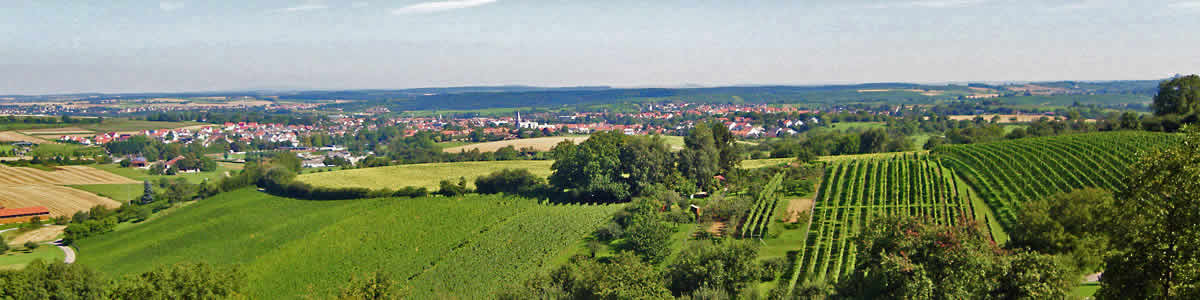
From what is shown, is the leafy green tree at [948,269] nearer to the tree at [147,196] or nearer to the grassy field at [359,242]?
the grassy field at [359,242]

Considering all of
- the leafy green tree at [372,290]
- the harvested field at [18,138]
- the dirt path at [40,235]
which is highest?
A: the harvested field at [18,138]

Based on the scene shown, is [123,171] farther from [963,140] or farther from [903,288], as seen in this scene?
[963,140]

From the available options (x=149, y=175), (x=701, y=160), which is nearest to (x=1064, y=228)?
(x=701, y=160)

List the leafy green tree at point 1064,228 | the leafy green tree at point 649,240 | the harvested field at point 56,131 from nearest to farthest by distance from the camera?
Result: the leafy green tree at point 1064,228 → the leafy green tree at point 649,240 → the harvested field at point 56,131

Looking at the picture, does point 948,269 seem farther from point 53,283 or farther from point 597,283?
point 53,283

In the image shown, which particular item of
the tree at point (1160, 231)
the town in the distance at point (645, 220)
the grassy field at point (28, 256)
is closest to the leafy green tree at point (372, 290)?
the town in the distance at point (645, 220)

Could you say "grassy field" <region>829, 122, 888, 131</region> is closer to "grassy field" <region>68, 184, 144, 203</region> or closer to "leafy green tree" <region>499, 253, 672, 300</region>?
"leafy green tree" <region>499, 253, 672, 300</region>

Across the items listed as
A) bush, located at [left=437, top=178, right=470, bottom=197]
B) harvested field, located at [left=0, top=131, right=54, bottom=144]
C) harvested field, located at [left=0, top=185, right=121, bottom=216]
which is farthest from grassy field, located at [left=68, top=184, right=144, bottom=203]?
harvested field, located at [left=0, top=131, right=54, bottom=144]
